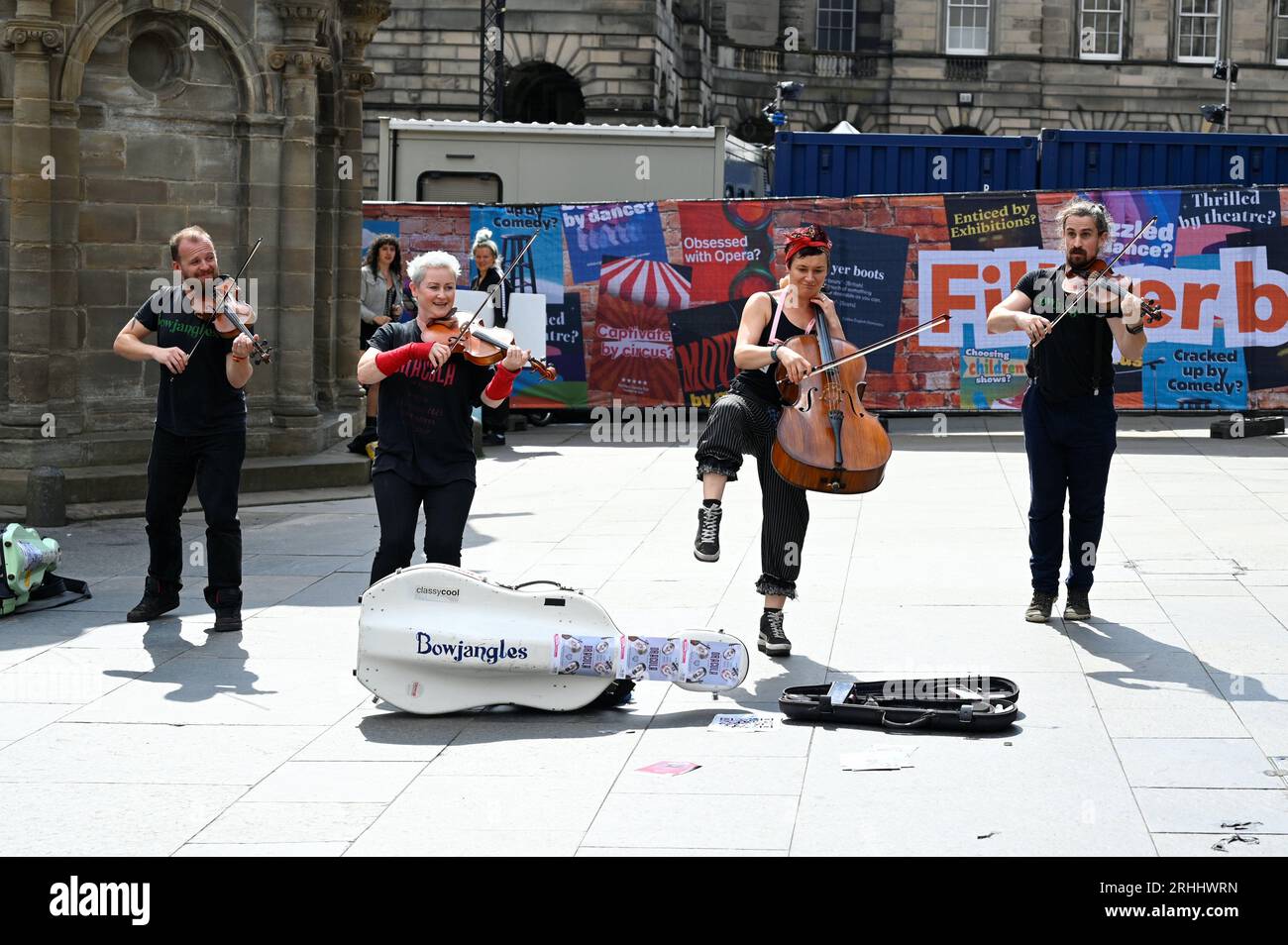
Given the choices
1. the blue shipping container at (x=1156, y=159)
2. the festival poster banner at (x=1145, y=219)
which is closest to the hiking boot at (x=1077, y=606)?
the festival poster banner at (x=1145, y=219)

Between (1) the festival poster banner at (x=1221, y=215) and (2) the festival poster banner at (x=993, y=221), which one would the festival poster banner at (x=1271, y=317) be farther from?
(2) the festival poster banner at (x=993, y=221)

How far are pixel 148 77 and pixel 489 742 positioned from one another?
813 cm

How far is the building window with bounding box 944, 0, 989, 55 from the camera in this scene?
2029 inches

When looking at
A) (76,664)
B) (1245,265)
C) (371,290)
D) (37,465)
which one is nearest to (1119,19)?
(1245,265)

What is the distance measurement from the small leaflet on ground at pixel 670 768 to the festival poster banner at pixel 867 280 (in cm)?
1161

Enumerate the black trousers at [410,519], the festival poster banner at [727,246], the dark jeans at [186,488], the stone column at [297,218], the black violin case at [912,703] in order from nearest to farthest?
the black violin case at [912,703], the black trousers at [410,519], the dark jeans at [186,488], the stone column at [297,218], the festival poster banner at [727,246]

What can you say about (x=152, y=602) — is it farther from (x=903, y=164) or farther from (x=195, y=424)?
(x=903, y=164)

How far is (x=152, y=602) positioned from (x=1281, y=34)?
162ft

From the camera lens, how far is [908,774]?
19.4 ft

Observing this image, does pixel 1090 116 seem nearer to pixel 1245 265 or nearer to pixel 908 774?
pixel 1245 265

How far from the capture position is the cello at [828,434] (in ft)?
24.8

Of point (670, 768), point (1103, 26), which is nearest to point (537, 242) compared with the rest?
point (670, 768)

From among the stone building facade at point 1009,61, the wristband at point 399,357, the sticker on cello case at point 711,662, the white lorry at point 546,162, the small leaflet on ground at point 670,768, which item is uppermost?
the stone building facade at point 1009,61

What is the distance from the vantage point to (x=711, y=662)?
671 centimetres
